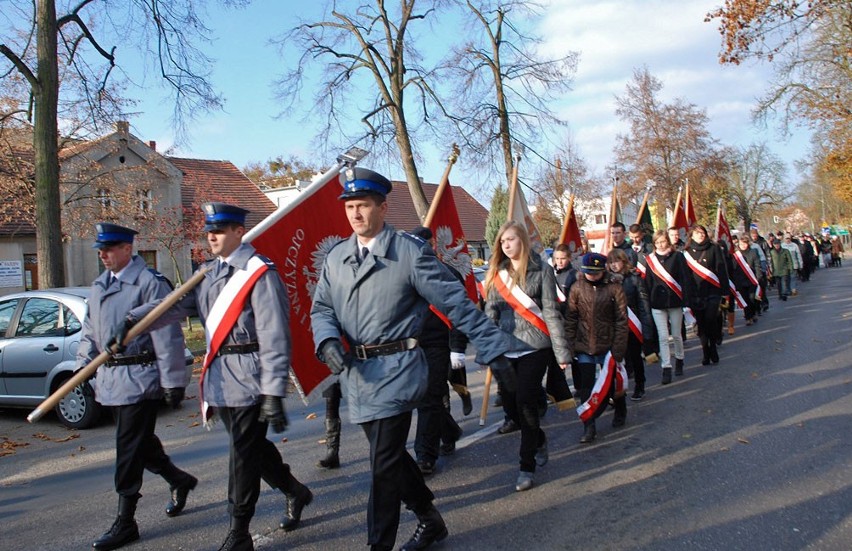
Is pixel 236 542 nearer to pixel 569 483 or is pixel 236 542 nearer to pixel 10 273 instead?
pixel 569 483

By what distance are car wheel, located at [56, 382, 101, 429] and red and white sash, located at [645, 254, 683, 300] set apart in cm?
693

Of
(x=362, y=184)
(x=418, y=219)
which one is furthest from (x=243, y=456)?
(x=418, y=219)

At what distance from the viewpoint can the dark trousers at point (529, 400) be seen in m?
5.02

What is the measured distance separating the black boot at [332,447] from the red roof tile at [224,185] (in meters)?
31.4

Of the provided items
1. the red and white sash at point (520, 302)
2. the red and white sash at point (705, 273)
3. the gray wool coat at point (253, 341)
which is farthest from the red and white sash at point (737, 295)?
the gray wool coat at point (253, 341)

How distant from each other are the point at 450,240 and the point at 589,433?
8.30 ft

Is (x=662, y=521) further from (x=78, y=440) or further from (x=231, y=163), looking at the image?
(x=231, y=163)

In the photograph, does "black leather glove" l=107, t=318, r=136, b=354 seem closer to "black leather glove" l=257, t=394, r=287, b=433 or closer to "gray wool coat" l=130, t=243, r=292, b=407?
"gray wool coat" l=130, t=243, r=292, b=407

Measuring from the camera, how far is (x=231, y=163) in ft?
145

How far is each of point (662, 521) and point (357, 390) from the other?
2095mm

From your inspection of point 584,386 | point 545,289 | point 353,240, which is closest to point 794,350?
point 584,386

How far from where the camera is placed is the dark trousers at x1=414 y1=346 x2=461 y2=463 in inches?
210

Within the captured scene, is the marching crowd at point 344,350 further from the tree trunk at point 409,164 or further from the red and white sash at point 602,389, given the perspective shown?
the tree trunk at point 409,164

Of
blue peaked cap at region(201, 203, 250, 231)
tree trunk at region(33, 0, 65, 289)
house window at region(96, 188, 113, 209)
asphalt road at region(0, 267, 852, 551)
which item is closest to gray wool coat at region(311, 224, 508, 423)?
blue peaked cap at region(201, 203, 250, 231)
